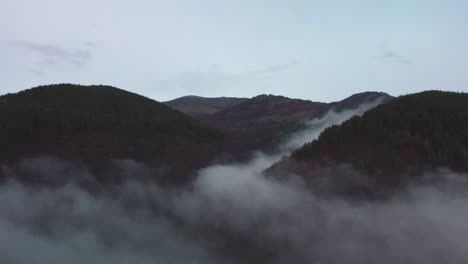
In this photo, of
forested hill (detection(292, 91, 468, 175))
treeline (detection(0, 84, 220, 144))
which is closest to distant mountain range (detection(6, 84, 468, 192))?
forested hill (detection(292, 91, 468, 175))

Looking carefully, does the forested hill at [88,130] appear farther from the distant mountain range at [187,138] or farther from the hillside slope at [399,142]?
the hillside slope at [399,142]

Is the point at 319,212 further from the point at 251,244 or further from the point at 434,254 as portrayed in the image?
the point at 434,254

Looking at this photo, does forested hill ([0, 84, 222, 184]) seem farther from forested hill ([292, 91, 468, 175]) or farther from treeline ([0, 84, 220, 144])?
forested hill ([292, 91, 468, 175])

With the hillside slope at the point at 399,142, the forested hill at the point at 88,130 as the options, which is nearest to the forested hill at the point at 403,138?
the hillside slope at the point at 399,142

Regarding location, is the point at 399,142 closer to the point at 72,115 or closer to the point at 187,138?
the point at 187,138

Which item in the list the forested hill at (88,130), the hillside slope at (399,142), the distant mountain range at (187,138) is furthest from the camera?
the forested hill at (88,130)

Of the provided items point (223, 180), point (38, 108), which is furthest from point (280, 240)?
point (38, 108)
